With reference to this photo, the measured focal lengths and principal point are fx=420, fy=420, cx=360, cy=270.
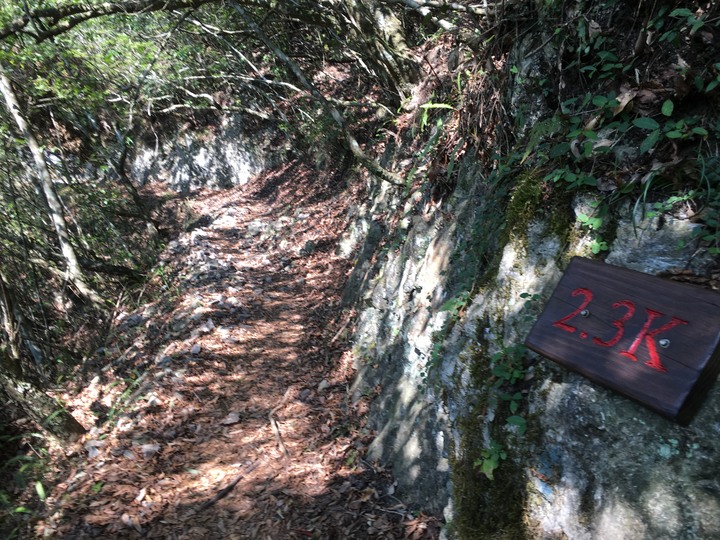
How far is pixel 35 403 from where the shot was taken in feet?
15.5

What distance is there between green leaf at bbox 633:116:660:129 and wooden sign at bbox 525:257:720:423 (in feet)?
2.41

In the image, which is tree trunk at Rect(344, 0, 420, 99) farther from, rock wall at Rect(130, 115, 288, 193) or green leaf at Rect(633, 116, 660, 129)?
rock wall at Rect(130, 115, 288, 193)

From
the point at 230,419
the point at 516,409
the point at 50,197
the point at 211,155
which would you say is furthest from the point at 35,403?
the point at 211,155

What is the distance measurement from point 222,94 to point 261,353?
12.2 meters

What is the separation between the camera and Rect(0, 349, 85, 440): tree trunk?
4613 mm

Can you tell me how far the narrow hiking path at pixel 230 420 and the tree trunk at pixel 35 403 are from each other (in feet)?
1.02

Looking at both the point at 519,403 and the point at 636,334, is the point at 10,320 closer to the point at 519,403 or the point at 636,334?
the point at 519,403

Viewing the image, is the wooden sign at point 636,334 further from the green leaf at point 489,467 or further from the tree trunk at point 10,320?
the tree trunk at point 10,320

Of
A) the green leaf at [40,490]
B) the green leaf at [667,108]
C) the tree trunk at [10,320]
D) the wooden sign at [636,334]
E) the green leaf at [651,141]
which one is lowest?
the green leaf at [40,490]

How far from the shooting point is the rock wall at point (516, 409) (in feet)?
5.88

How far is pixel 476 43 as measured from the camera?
384cm

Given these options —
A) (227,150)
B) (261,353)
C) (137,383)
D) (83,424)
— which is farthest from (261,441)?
(227,150)

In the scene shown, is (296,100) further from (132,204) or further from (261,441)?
(261,441)

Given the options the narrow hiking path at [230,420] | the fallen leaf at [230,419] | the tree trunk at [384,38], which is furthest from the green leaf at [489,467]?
the tree trunk at [384,38]
